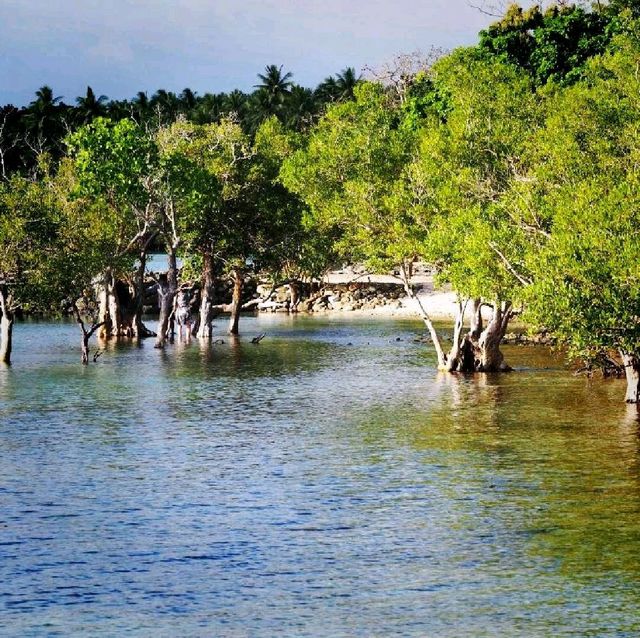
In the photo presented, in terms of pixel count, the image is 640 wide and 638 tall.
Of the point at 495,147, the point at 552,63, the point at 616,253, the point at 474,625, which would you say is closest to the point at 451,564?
the point at 474,625

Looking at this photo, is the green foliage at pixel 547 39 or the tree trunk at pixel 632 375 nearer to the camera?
the tree trunk at pixel 632 375

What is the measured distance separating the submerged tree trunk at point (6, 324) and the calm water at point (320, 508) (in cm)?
680

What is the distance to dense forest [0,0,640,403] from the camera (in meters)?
45.8

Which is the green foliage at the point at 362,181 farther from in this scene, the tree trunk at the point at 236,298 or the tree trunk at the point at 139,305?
the tree trunk at the point at 236,298

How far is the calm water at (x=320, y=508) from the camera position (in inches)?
969

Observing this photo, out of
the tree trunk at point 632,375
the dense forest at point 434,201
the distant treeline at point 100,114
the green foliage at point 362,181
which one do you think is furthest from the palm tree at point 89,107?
the tree trunk at point 632,375

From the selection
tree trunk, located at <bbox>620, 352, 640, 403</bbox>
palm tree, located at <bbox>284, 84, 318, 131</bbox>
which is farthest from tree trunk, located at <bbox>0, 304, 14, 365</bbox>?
palm tree, located at <bbox>284, 84, 318, 131</bbox>

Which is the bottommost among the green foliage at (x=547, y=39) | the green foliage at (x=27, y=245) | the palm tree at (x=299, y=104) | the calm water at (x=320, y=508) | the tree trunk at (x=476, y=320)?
the calm water at (x=320, y=508)

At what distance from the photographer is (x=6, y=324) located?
2815 inches

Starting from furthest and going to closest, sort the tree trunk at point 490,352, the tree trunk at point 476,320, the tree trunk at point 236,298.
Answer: the tree trunk at point 236,298 < the tree trunk at point 490,352 < the tree trunk at point 476,320

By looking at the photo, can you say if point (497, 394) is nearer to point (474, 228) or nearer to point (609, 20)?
point (474, 228)

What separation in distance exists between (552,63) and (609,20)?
6.20m

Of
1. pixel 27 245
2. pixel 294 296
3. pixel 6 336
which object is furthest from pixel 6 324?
pixel 294 296

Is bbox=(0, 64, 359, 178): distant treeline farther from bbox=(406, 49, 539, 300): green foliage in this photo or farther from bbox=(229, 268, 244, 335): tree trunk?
bbox=(406, 49, 539, 300): green foliage
